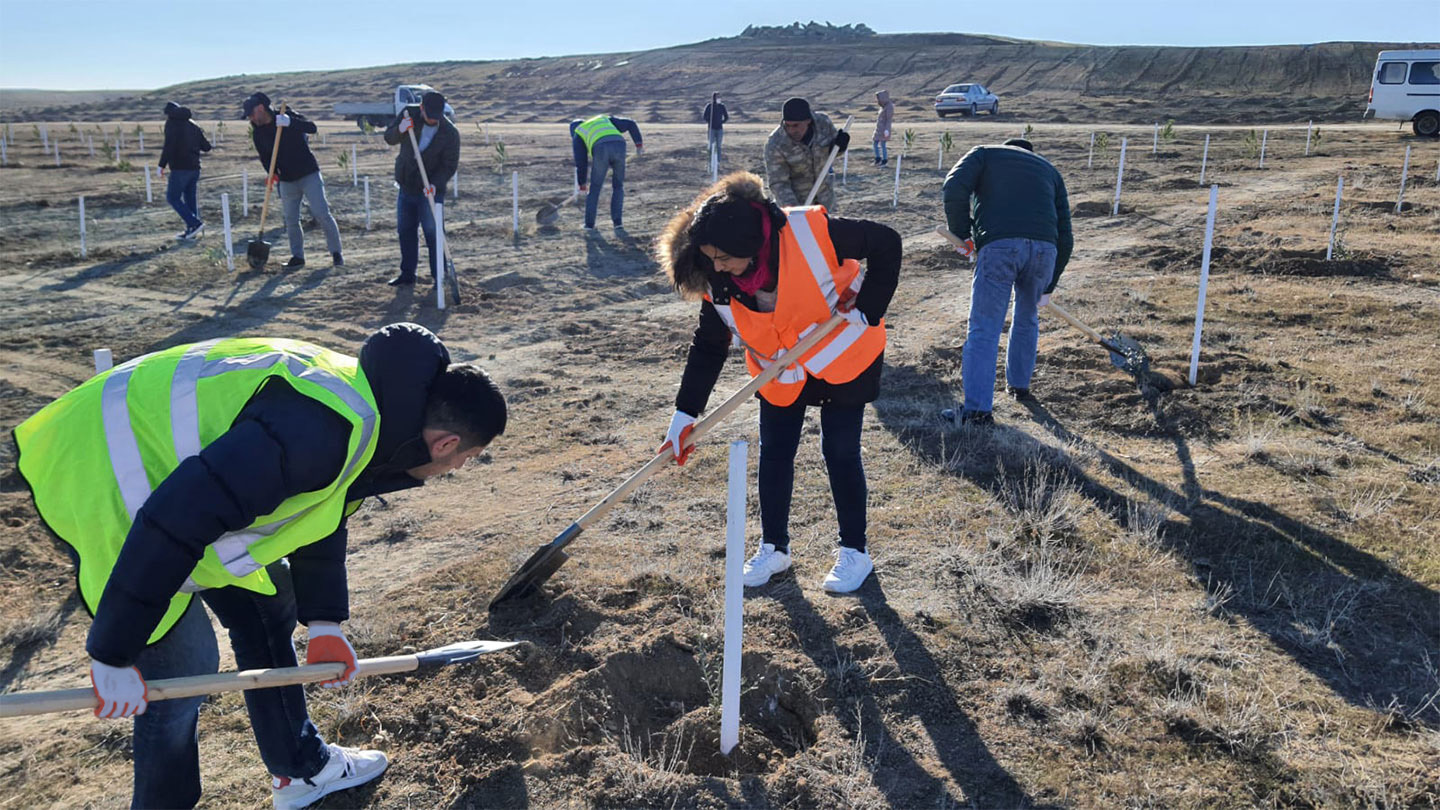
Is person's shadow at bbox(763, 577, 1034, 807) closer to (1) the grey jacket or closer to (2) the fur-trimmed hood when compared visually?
(2) the fur-trimmed hood

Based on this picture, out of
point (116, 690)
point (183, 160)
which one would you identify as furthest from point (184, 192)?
point (116, 690)

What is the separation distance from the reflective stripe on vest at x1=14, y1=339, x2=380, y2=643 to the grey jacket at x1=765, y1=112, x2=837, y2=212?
574cm

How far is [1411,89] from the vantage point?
74.3ft

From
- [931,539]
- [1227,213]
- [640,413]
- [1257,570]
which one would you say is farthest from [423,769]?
[1227,213]

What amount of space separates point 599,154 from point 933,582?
32.3 feet

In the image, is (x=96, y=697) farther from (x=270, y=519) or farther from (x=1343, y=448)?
(x=1343, y=448)

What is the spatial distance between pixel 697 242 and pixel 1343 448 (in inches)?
159

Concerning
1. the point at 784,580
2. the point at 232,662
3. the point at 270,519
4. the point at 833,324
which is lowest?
the point at 232,662

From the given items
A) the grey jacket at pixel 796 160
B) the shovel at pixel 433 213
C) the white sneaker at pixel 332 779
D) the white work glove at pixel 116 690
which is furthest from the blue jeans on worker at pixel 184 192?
the white work glove at pixel 116 690

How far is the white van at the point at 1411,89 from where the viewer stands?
22.4 metres

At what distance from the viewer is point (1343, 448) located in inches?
204

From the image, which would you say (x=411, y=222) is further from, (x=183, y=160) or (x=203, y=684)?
(x=203, y=684)

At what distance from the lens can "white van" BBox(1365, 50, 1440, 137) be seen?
73.4 feet

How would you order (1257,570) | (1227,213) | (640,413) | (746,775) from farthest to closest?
(1227,213) < (640,413) < (1257,570) < (746,775)
